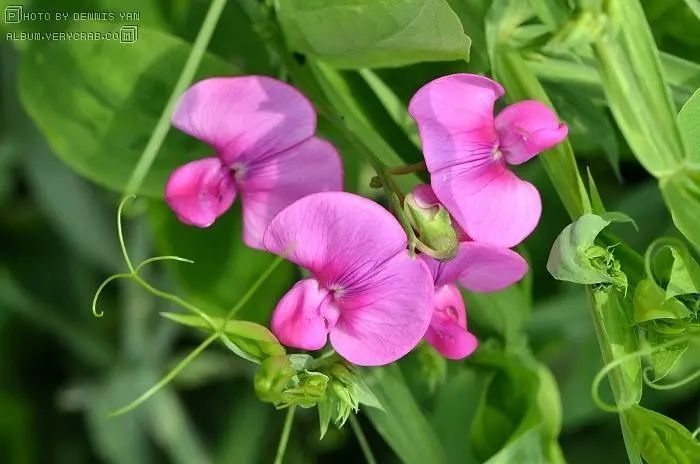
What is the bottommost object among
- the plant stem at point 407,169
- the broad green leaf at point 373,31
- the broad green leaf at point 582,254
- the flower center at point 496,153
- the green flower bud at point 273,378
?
the green flower bud at point 273,378

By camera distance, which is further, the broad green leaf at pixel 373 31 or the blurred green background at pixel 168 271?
the blurred green background at pixel 168 271

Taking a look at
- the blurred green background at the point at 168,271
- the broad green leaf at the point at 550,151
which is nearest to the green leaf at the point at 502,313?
the blurred green background at the point at 168,271

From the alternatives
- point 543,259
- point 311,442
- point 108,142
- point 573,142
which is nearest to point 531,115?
point 573,142

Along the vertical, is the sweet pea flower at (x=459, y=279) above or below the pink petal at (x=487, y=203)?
below

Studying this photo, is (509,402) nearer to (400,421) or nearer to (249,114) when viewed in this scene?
(400,421)

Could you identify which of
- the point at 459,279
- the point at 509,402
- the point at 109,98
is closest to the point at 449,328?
the point at 459,279

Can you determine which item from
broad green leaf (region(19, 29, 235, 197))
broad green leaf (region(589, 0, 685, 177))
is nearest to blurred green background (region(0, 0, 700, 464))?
broad green leaf (region(19, 29, 235, 197))

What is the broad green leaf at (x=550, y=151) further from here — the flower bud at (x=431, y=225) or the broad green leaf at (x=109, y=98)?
the broad green leaf at (x=109, y=98)
